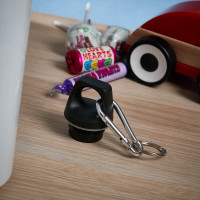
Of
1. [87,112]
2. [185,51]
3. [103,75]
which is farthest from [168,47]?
[87,112]

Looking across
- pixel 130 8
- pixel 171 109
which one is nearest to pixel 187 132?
pixel 171 109

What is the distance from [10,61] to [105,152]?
0.26m

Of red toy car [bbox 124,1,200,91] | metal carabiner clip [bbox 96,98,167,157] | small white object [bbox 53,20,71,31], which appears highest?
red toy car [bbox 124,1,200,91]

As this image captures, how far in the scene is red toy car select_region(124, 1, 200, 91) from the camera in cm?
82

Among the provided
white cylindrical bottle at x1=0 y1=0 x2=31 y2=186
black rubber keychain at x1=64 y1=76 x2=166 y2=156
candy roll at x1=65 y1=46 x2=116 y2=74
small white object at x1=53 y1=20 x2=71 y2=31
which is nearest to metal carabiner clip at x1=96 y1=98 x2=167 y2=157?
black rubber keychain at x1=64 y1=76 x2=166 y2=156

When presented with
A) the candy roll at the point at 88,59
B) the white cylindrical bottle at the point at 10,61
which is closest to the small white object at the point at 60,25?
the candy roll at the point at 88,59

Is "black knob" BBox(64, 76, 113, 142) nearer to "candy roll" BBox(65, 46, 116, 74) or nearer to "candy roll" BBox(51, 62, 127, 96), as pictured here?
"candy roll" BBox(51, 62, 127, 96)

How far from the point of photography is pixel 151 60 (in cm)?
86

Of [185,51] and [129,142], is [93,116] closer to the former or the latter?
[129,142]

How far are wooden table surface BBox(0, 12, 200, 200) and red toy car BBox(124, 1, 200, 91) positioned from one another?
0.17 feet

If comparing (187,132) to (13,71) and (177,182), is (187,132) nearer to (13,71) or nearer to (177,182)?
→ (177,182)

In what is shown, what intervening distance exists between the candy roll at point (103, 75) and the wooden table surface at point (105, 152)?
0.02 m

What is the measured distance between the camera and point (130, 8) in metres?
2.16

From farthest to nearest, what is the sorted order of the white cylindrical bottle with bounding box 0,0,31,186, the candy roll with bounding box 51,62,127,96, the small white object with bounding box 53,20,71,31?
1. the small white object with bounding box 53,20,71,31
2. the candy roll with bounding box 51,62,127,96
3. the white cylindrical bottle with bounding box 0,0,31,186
